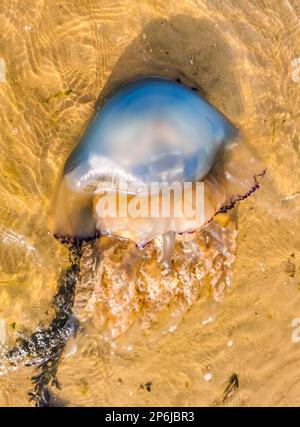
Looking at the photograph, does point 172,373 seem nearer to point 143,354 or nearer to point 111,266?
point 143,354

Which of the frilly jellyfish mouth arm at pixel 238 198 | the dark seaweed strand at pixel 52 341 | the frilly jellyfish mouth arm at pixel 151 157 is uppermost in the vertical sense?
the frilly jellyfish mouth arm at pixel 151 157

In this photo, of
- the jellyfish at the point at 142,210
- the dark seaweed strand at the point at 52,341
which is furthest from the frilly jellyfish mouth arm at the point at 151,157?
the dark seaweed strand at the point at 52,341

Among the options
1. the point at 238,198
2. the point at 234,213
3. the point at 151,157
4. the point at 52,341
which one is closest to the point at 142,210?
the point at 151,157

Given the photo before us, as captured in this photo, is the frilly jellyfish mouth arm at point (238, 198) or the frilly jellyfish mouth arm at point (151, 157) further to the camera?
the frilly jellyfish mouth arm at point (238, 198)

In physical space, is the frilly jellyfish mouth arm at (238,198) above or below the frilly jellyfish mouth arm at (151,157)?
below

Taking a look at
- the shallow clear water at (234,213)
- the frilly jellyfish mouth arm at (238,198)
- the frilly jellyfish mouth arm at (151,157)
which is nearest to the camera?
the frilly jellyfish mouth arm at (151,157)

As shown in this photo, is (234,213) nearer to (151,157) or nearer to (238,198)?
(238,198)

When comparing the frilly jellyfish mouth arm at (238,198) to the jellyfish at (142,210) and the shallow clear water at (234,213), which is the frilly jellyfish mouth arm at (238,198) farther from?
the shallow clear water at (234,213)
